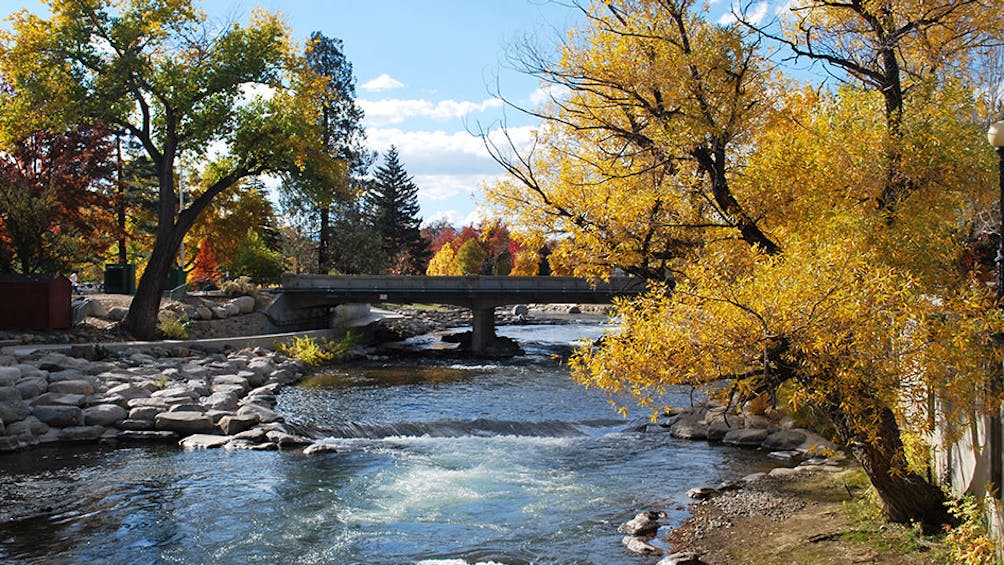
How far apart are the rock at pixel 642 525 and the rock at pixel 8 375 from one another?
1330 centimetres

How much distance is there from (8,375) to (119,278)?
49.3ft

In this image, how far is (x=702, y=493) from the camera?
38.2ft

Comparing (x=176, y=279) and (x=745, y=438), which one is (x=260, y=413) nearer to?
(x=745, y=438)

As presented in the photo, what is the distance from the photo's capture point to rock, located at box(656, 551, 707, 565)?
8.71 meters

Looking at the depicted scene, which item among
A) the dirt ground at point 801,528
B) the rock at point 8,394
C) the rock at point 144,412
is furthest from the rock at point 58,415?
the dirt ground at point 801,528

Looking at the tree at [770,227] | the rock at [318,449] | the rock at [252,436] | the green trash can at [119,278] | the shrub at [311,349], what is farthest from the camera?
the green trash can at [119,278]

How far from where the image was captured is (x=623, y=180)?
12.1m

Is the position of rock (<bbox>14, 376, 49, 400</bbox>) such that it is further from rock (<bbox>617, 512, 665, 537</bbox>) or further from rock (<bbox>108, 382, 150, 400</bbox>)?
rock (<bbox>617, 512, 665, 537</bbox>)

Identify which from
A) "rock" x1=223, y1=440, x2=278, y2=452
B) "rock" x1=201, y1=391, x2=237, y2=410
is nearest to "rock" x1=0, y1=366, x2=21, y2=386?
"rock" x1=201, y1=391, x2=237, y2=410

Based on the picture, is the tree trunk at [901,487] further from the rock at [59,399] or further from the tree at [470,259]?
the tree at [470,259]

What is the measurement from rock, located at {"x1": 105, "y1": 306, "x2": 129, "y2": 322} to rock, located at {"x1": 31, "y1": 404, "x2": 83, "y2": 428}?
11.5m

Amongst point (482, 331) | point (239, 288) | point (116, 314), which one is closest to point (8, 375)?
point (116, 314)

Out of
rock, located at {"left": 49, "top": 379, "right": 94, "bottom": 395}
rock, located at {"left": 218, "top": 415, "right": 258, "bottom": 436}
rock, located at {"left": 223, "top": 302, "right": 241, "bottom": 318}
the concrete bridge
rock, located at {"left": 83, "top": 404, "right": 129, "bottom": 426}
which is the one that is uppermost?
the concrete bridge

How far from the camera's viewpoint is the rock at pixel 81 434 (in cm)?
1550
